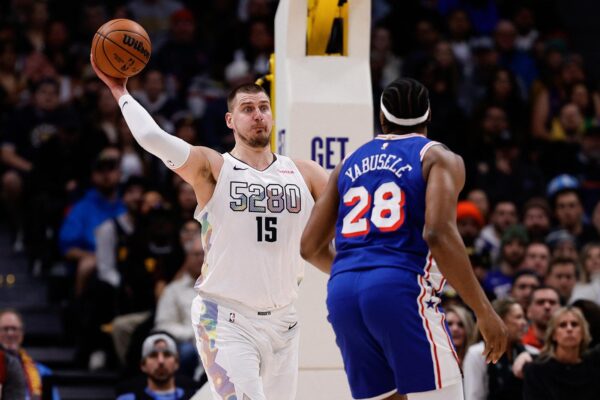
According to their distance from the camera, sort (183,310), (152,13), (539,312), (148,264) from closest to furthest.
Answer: (539,312), (183,310), (148,264), (152,13)

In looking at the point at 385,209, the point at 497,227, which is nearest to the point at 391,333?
the point at 385,209

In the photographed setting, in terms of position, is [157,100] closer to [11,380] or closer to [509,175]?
[509,175]

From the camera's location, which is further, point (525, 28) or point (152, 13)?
point (525, 28)

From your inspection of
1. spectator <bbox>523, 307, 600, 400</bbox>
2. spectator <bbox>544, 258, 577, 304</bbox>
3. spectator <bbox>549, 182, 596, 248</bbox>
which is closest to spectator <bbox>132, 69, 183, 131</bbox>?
spectator <bbox>549, 182, 596, 248</bbox>

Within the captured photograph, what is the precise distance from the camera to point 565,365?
30.1 feet

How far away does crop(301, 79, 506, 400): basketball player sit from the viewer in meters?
5.53

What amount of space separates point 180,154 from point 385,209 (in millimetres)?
1523

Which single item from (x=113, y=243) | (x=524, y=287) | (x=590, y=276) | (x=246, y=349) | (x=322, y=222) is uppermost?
(x=113, y=243)

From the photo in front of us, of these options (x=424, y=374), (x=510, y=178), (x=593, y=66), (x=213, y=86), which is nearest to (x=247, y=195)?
(x=424, y=374)

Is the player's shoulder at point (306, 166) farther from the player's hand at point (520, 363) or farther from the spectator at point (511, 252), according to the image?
the spectator at point (511, 252)

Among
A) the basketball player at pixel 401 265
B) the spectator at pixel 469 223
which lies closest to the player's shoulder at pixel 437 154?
the basketball player at pixel 401 265

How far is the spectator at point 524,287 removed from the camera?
10.8m

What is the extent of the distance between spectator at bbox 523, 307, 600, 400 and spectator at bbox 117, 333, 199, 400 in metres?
2.79

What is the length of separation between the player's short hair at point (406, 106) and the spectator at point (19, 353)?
16.8 ft
